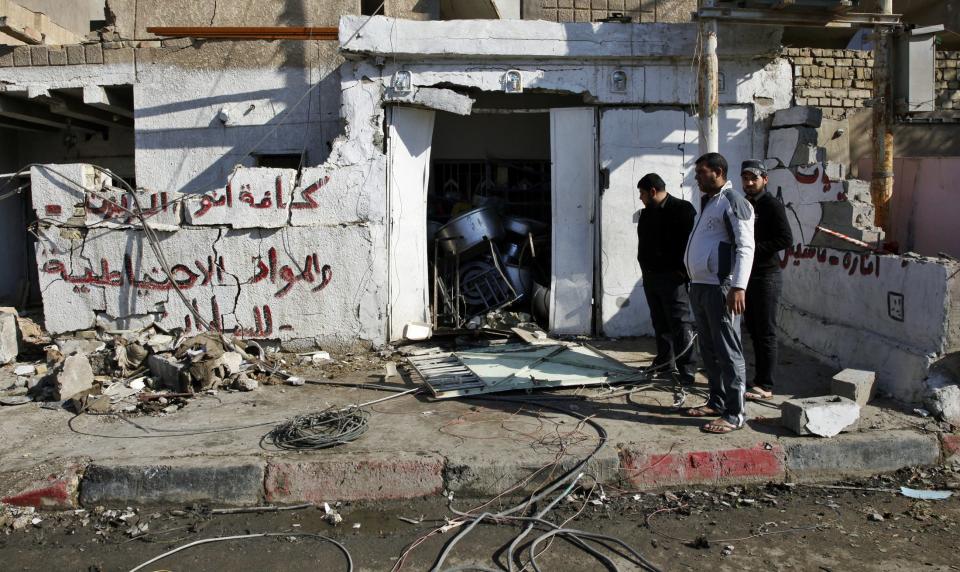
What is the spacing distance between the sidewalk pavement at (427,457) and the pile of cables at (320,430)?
0.07m

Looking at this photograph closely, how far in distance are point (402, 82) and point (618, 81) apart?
2.30 m

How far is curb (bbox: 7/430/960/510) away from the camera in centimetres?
421

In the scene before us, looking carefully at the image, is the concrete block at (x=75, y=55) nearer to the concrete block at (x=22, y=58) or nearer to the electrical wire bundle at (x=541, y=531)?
the concrete block at (x=22, y=58)

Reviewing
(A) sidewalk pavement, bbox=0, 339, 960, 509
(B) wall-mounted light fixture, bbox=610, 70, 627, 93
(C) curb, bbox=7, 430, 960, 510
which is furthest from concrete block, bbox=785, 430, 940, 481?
(B) wall-mounted light fixture, bbox=610, 70, 627, 93

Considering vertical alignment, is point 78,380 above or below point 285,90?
below

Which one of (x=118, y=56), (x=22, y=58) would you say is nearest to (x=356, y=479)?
(x=118, y=56)

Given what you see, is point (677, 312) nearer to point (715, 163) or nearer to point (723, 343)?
point (723, 343)

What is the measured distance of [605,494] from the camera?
4.17 meters

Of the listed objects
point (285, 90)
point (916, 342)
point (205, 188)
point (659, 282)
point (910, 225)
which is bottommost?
point (916, 342)

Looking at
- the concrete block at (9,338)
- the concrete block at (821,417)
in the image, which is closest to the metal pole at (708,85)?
the concrete block at (821,417)

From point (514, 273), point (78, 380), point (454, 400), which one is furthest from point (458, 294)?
point (78, 380)

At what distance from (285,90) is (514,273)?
3532 millimetres

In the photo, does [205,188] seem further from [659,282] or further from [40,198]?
[659,282]

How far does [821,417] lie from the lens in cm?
453
